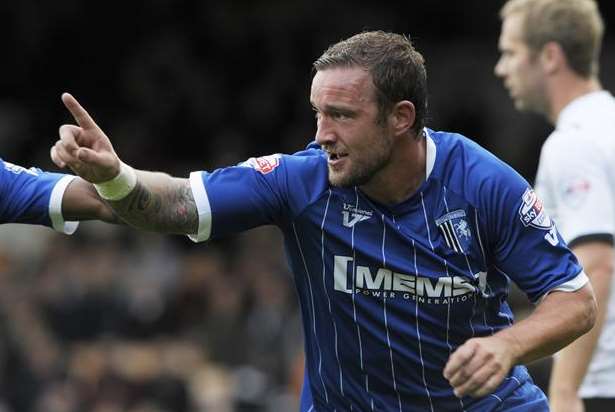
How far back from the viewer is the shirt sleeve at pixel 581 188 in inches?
197

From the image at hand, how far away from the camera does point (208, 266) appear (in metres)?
12.3

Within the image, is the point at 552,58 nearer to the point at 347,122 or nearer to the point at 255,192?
the point at 347,122

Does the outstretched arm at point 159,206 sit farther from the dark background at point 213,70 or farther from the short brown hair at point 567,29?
the dark background at point 213,70

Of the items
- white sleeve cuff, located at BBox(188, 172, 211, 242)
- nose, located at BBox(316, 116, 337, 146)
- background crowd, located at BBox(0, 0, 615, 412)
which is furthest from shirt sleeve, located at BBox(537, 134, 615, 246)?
background crowd, located at BBox(0, 0, 615, 412)

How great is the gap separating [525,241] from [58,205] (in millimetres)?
1519

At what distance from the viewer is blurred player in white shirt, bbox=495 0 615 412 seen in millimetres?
4961

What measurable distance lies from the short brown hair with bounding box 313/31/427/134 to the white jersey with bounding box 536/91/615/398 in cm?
98

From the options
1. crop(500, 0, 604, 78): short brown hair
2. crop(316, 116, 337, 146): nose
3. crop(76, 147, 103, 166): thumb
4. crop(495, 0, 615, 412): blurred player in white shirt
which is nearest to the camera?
crop(76, 147, 103, 166): thumb

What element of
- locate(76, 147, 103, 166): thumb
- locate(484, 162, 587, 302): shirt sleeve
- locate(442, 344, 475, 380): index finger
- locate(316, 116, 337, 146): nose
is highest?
locate(316, 116, 337, 146): nose

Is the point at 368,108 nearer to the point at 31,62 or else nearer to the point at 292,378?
the point at 292,378

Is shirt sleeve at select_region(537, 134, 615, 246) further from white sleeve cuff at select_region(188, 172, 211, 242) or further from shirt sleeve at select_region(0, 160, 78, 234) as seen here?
shirt sleeve at select_region(0, 160, 78, 234)

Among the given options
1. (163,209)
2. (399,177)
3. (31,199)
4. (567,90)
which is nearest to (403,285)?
(399,177)

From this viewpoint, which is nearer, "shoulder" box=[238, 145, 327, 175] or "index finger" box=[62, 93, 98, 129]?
"index finger" box=[62, 93, 98, 129]

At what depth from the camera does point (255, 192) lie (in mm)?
4203
